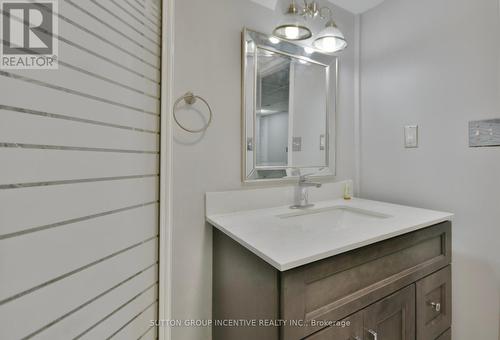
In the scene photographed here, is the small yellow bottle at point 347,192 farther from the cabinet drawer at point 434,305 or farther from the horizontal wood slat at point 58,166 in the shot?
the horizontal wood slat at point 58,166

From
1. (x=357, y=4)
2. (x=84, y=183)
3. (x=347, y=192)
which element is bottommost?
(x=347, y=192)

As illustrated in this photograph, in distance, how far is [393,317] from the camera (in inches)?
32.5

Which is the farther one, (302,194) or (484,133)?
(302,194)

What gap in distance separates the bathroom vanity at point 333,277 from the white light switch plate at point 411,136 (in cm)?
40

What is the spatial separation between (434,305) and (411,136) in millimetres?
860

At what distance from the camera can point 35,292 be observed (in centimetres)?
30

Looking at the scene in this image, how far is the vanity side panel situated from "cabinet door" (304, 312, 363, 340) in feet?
0.48

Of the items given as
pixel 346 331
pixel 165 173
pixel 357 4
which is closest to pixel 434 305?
pixel 346 331

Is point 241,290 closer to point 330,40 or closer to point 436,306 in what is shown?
point 436,306

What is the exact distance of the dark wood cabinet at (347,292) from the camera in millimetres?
628

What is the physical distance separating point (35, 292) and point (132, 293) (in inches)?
8.2

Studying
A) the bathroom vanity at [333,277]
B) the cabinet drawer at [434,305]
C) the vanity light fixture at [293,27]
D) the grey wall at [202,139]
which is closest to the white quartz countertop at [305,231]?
the bathroom vanity at [333,277]

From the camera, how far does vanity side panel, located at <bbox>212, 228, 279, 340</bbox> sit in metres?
0.64

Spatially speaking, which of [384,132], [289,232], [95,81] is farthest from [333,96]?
[95,81]
